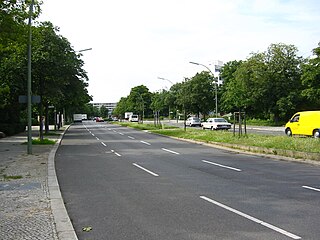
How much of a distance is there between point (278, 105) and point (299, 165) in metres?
39.7

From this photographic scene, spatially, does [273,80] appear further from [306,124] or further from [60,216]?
[60,216]

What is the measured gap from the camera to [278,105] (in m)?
52.1

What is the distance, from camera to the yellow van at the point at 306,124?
82.4ft

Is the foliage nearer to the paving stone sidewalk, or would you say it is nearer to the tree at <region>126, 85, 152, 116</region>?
the paving stone sidewalk

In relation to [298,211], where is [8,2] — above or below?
above

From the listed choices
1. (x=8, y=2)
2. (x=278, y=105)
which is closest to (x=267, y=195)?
(x=8, y=2)

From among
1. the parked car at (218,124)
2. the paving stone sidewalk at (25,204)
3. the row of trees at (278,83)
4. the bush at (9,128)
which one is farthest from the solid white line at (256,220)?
the row of trees at (278,83)

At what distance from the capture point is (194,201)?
7965 millimetres

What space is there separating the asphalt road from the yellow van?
12347mm

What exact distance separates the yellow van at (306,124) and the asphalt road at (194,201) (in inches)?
486

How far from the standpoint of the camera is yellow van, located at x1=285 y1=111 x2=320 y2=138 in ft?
82.4

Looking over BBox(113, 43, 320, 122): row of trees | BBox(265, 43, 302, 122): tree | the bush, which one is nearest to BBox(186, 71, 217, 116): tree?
BBox(113, 43, 320, 122): row of trees

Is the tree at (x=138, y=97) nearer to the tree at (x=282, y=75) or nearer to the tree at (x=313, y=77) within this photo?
the tree at (x=282, y=75)

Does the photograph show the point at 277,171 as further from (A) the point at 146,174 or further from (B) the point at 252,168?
(A) the point at 146,174
